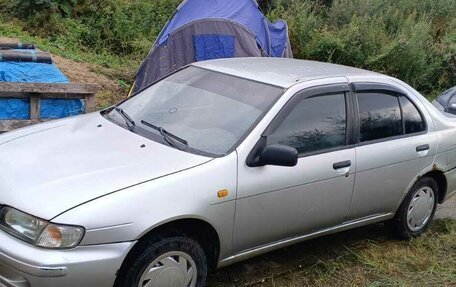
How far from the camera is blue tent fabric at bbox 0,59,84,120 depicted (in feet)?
19.7

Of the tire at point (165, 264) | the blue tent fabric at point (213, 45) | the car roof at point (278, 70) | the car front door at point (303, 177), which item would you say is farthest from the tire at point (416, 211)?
the blue tent fabric at point (213, 45)

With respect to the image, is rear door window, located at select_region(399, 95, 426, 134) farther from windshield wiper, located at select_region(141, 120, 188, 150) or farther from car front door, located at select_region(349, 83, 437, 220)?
windshield wiper, located at select_region(141, 120, 188, 150)

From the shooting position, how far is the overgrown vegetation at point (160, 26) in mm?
11398

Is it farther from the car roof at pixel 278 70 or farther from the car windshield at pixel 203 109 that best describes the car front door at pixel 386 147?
the car windshield at pixel 203 109

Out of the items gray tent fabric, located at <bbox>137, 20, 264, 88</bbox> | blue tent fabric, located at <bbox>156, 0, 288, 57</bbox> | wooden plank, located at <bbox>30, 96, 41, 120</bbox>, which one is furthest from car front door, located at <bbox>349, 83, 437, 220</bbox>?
blue tent fabric, located at <bbox>156, 0, 288, 57</bbox>

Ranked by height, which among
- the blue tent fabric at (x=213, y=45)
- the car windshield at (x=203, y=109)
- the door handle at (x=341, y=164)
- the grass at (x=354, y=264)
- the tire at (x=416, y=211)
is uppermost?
the car windshield at (x=203, y=109)

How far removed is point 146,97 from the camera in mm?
4629

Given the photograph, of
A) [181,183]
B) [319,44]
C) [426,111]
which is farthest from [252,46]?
[181,183]

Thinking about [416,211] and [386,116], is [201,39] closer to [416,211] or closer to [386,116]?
[386,116]

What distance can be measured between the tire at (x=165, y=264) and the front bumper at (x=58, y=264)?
14 centimetres

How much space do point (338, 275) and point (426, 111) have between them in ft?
5.74

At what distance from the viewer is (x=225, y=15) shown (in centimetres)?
891

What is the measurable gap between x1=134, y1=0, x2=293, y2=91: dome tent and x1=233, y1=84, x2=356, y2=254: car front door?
4.58 metres

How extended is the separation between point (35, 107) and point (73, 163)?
2.80 m
